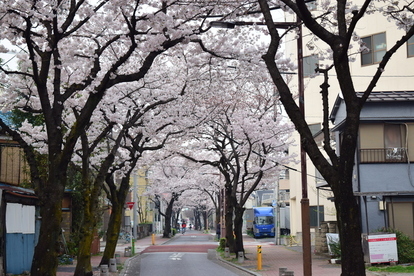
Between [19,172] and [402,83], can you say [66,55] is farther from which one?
[402,83]

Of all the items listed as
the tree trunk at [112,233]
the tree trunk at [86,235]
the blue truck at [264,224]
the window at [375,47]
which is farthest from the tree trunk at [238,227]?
the blue truck at [264,224]

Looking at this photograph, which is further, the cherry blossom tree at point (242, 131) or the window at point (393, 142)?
→ the cherry blossom tree at point (242, 131)

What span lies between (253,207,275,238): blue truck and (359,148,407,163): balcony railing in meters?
38.4

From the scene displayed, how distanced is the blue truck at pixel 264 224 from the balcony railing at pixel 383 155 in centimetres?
3844

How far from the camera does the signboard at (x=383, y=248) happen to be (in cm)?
2094

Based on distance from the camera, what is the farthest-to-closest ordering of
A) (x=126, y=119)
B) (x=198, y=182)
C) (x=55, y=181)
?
(x=198, y=182), (x=126, y=119), (x=55, y=181)

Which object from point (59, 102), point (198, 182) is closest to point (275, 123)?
point (59, 102)

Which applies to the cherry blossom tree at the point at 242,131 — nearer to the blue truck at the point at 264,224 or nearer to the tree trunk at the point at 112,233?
the tree trunk at the point at 112,233

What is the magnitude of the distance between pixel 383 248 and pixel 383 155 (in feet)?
16.7

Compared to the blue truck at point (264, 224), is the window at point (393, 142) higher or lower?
higher

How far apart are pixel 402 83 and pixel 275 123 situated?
1019 cm

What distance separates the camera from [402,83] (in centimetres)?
3459

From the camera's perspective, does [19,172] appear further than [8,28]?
Yes

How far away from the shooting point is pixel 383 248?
68.8 feet
